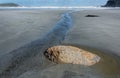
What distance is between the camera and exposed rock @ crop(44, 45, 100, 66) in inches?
379

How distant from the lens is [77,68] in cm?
875

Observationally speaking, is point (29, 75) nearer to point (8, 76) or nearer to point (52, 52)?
point (8, 76)

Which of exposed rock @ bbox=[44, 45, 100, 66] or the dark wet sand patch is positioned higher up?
exposed rock @ bbox=[44, 45, 100, 66]

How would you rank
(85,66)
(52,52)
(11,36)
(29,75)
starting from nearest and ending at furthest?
(29,75) → (85,66) → (52,52) → (11,36)

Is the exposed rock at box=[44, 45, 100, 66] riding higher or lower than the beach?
higher

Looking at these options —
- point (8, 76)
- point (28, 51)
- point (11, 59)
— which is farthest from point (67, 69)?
point (28, 51)

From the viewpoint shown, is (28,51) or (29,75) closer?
(29,75)

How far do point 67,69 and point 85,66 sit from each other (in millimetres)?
898

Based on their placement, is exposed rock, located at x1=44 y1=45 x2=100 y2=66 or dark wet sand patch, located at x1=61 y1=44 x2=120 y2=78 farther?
exposed rock, located at x1=44 y1=45 x2=100 y2=66


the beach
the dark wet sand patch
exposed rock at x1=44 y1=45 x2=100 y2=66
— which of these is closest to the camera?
the beach

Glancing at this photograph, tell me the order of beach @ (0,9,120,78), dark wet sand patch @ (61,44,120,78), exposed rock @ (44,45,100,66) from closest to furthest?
beach @ (0,9,120,78)
dark wet sand patch @ (61,44,120,78)
exposed rock @ (44,45,100,66)

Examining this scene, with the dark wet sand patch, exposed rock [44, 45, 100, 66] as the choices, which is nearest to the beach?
the dark wet sand patch

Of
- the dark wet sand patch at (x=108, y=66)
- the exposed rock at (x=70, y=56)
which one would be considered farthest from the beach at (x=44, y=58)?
the exposed rock at (x=70, y=56)

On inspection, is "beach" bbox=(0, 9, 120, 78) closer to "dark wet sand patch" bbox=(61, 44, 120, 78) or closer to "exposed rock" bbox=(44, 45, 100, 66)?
"dark wet sand patch" bbox=(61, 44, 120, 78)
